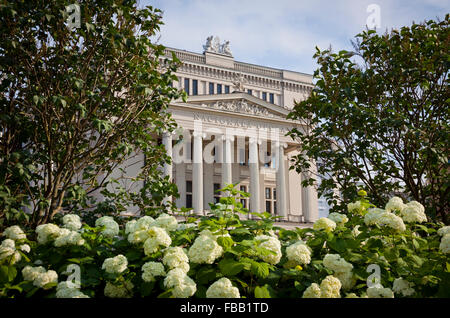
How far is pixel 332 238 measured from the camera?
14.5ft

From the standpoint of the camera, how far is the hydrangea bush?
12.3 feet

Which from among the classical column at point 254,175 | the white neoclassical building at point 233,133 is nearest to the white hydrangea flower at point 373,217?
the white neoclassical building at point 233,133

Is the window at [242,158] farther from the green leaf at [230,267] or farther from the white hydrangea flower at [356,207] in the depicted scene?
the green leaf at [230,267]

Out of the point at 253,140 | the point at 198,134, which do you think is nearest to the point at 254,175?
the point at 253,140

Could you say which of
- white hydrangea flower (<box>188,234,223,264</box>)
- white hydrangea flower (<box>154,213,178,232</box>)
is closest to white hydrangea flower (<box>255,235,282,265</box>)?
white hydrangea flower (<box>188,234,223,264</box>)

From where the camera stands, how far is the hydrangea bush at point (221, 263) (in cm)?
376

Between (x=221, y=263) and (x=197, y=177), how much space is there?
35312 millimetres

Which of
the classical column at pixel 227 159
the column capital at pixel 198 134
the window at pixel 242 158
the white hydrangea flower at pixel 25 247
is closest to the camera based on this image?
the white hydrangea flower at pixel 25 247

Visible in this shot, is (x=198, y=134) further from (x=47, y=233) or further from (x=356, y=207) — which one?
(x=47, y=233)

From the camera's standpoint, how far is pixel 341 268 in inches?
155

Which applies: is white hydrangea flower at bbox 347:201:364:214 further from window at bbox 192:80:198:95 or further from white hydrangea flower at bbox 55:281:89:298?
window at bbox 192:80:198:95

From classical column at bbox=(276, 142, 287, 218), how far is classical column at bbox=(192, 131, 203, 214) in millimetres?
9270
